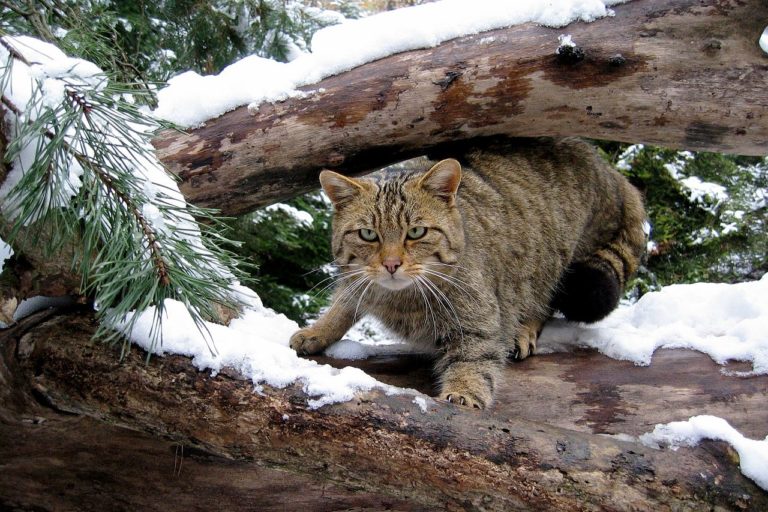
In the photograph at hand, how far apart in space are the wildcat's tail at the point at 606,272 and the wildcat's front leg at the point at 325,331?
3.65ft

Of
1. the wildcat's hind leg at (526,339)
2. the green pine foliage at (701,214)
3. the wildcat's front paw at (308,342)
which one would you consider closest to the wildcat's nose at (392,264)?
the wildcat's front paw at (308,342)

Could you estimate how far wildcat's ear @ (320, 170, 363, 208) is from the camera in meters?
2.90

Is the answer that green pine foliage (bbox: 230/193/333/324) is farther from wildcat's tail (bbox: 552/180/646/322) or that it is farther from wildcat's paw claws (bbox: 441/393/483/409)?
wildcat's paw claws (bbox: 441/393/483/409)

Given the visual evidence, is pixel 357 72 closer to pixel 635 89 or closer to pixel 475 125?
pixel 475 125

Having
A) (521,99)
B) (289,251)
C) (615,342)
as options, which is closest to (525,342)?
(615,342)

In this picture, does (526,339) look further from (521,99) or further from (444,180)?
(521,99)

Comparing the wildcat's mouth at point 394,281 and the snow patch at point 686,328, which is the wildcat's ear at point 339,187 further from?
the snow patch at point 686,328

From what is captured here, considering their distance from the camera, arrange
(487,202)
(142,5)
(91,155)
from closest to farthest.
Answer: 1. (91,155)
2. (487,202)
3. (142,5)

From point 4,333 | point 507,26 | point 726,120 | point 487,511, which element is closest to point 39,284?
point 4,333

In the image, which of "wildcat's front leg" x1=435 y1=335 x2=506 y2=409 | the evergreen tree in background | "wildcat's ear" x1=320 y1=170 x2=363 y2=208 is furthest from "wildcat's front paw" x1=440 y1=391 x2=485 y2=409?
the evergreen tree in background

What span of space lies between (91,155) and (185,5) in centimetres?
272

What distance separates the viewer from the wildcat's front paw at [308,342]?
118 inches

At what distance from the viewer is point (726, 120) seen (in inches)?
114

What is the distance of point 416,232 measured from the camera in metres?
2.93
